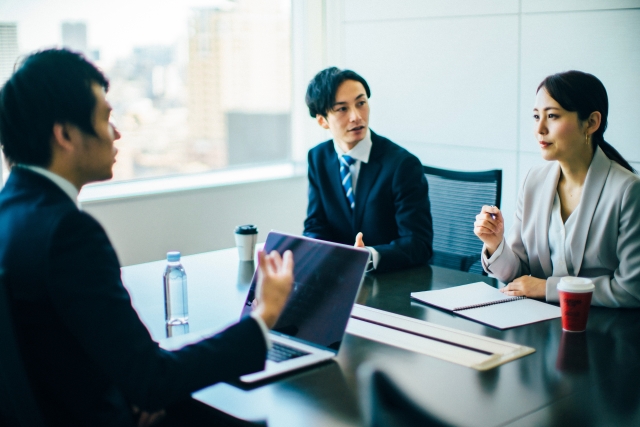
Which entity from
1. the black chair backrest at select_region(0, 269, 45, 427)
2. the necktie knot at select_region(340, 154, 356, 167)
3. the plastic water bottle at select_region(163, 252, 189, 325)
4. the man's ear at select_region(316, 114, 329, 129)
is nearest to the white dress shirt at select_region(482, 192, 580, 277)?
the necktie knot at select_region(340, 154, 356, 167)

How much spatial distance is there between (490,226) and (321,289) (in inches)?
29.2

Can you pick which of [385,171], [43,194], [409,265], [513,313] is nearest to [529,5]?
[385,171]

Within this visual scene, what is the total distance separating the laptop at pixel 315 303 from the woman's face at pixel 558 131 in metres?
0.91

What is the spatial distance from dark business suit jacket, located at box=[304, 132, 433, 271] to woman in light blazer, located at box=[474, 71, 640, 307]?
0.35 meters

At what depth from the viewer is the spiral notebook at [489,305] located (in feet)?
6.01

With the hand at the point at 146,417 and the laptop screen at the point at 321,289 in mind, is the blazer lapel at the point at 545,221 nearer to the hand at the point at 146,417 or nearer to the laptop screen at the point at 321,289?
the laptop screen at the point at 321,289

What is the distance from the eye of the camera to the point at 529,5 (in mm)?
3529

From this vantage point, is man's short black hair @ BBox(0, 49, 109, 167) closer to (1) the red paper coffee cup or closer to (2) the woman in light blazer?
(1) the red paper coffee cup

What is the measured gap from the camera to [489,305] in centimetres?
196

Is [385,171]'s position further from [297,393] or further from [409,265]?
[297,393]

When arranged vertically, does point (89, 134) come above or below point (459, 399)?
above

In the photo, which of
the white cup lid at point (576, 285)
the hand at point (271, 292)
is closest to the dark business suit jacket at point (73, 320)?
the hand at point (271, 292)

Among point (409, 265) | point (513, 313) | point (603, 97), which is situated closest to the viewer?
point (513, 313)

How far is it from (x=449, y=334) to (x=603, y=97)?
1.00 metres
